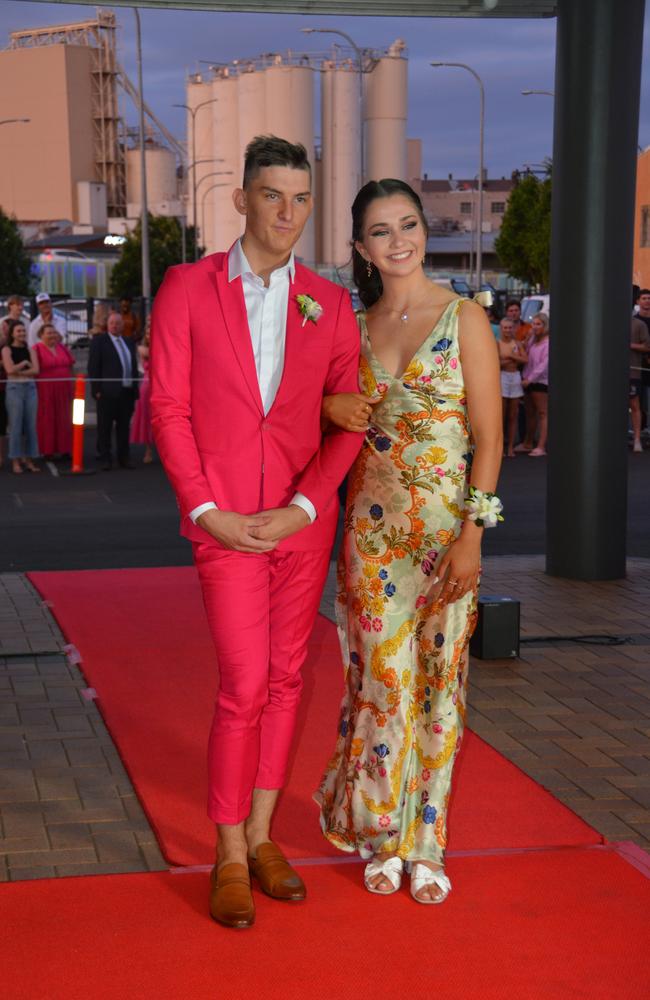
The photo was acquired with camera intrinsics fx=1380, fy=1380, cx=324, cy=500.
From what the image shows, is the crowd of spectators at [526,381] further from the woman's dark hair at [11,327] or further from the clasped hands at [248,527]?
the clasped hands at [248,527]

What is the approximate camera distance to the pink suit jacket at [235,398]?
3.68m

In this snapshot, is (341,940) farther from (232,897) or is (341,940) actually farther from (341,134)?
(341,134)

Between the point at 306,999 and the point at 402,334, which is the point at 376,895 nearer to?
the point at 306,999

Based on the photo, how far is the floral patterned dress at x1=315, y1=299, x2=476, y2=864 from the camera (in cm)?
382

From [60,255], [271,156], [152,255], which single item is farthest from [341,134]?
[271,156]

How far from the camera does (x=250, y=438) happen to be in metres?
3.72

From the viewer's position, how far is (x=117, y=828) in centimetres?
453

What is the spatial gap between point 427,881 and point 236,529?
3.85 ft

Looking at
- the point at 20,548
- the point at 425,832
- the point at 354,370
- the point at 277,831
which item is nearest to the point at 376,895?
the point at 425,832

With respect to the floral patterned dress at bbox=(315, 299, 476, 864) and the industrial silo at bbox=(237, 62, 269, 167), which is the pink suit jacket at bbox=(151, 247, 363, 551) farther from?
the industrial silo at bbox=(237, 62, 269, 167)

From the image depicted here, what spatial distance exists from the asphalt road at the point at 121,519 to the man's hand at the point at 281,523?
17.8 ft

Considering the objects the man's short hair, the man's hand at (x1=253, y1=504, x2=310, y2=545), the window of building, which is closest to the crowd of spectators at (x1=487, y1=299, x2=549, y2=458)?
the man's short hair

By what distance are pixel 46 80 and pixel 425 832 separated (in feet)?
395

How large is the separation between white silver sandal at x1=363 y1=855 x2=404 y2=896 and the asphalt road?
205 inches
